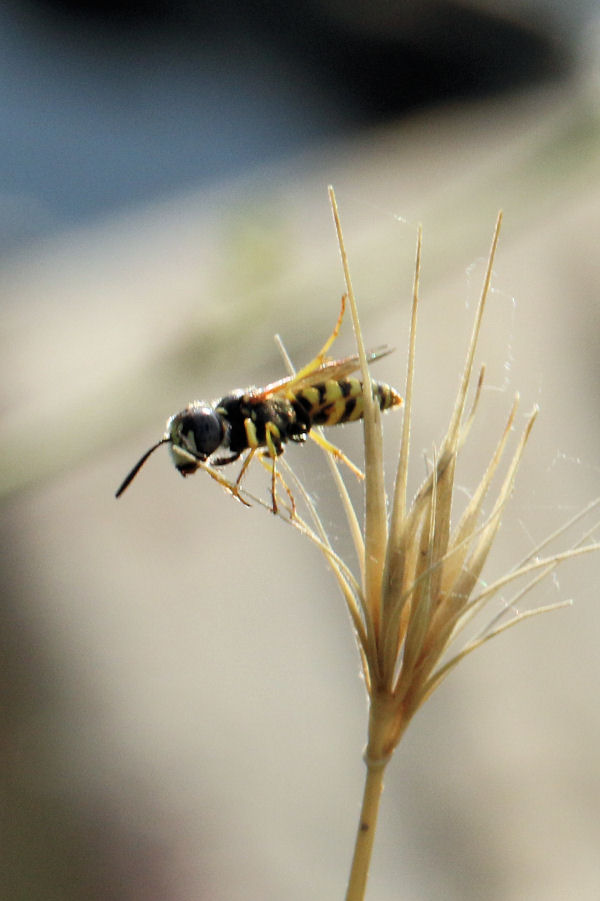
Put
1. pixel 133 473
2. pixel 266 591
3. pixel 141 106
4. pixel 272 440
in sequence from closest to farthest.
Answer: pixel 133 473 < pixel 272 440 < pixel 266 591 < pixel 141 106

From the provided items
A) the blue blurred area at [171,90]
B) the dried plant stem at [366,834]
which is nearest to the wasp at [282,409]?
the dried plant stem at [366,834]

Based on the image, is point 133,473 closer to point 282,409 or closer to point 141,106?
point 282,409

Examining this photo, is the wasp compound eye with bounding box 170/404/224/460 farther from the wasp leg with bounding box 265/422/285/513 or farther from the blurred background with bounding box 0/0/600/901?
the blurred background with bounding box 0/0/600/901

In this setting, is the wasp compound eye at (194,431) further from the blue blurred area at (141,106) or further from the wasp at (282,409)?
the blue blurred area at (141,106)

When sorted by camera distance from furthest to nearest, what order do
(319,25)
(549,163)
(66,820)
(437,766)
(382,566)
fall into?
(319,25)
(437,766)
(66,820)
(549,163)
(382,566)

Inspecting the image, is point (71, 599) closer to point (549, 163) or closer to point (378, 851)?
point (378, 851)

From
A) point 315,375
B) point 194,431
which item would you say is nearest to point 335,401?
point 315,375

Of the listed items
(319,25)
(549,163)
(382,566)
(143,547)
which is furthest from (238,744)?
(319,25)
